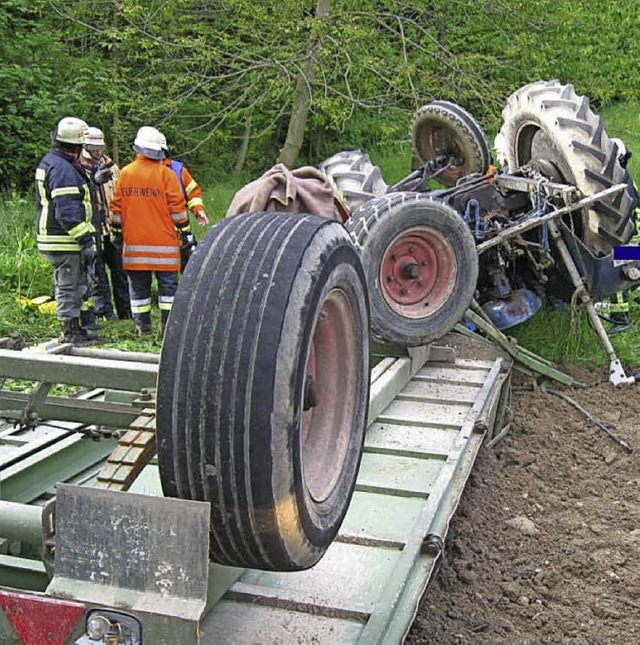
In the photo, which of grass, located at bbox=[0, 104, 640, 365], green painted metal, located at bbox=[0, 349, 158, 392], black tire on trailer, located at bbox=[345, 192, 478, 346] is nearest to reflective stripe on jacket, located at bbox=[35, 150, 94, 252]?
grass, located at bbox=[0, 104, 640, 365]

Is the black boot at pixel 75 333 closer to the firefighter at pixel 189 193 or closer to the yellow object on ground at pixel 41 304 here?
the yellow object on ground at pixel 41 304

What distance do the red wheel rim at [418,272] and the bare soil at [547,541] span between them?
0.94m

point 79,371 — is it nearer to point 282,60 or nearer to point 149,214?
point 149,214

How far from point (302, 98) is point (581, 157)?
6080 millimetres

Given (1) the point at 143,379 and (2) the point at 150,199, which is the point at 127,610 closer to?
(1) the point at 143,379

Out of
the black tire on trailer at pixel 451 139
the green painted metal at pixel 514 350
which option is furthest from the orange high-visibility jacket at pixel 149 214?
the green painted metal at pixel 514 350

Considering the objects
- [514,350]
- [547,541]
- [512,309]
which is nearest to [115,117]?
[512,309]

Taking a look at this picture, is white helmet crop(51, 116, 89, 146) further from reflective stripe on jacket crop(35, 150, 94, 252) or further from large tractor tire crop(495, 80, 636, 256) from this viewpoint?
large tractor tire crop(495, 80, 636, 256)

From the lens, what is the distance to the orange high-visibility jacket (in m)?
7.61

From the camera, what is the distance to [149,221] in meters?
7.66

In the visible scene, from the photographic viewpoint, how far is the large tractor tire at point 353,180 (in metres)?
6.73

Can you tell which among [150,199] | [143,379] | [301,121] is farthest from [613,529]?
[301,121]

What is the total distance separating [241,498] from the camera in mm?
2252

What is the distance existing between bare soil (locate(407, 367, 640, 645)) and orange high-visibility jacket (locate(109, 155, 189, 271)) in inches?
131
